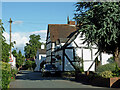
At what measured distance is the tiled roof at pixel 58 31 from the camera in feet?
143

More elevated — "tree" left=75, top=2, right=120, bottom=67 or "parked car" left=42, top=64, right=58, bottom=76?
"tree" left=75, top=2, right=120, bottom=67

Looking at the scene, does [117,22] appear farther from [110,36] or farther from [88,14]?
[88,14]

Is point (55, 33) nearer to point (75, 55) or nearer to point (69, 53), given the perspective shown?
point (69, 53)

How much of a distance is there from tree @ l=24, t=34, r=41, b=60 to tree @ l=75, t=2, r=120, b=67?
79010 millimetres

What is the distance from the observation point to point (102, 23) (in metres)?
18.6

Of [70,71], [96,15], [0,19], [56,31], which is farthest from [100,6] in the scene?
[56,31]

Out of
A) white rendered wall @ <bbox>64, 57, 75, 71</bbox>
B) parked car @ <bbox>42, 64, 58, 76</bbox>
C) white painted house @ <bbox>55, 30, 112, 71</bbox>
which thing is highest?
white painted house @ <bbox>55, 30, 112, 71</bbox>

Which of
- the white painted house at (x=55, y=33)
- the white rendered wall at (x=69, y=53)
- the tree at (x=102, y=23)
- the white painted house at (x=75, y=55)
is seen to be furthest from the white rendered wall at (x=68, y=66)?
the tree at (x=102, y=23)

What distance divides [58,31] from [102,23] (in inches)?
1021

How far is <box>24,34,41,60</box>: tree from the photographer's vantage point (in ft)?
328

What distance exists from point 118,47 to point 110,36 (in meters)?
2.20

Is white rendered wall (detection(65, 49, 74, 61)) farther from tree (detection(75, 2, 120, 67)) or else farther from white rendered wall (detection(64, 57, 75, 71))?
tree (detection(75, 2, 120, 67))

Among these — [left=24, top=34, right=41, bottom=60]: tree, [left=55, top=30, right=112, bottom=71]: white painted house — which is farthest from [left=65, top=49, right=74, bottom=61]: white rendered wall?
[left=24, top=34, right=41, bottom=60]: tree

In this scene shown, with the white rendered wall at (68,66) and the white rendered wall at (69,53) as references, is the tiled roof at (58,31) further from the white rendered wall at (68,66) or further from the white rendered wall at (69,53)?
the white rendered wall at (68,66)
